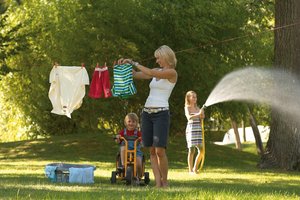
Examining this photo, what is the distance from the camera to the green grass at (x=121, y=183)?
8805 millimetres

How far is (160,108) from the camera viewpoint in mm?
9914

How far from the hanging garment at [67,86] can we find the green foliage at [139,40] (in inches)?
317

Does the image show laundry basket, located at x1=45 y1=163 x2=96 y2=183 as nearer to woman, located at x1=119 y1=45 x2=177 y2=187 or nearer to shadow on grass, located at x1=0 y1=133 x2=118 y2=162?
woman, located at x1=119 y1=45 x2=177 y2=187

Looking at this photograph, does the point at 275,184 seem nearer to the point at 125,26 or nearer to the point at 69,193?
the point at 69,193

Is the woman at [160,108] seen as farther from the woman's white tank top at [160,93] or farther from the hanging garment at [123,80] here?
the hanging garment at [123,80]

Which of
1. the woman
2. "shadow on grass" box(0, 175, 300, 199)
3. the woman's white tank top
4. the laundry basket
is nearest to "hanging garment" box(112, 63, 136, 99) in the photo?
the woman

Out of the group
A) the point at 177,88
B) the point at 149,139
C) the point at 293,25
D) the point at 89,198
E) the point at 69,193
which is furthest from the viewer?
the point at 177,88

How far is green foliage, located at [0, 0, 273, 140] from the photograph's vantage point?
22.5 metres

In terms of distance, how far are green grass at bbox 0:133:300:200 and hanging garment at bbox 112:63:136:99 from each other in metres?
1.27

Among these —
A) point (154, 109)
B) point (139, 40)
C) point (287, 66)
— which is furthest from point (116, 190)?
point (139, 40)

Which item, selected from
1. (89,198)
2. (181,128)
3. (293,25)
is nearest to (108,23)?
(181,128)

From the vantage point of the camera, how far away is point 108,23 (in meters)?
22.7

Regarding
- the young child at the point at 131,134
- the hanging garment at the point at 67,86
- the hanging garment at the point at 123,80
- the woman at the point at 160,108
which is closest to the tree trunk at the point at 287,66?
the hanging garment at the point at 67,86

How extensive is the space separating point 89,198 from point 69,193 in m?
0.80
